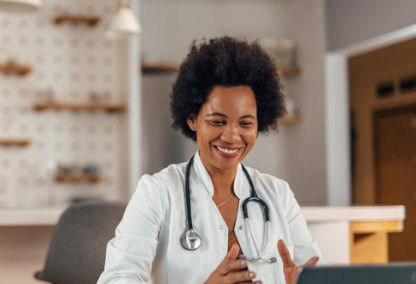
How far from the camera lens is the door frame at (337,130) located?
5.50 meters

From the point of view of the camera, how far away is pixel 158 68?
560cm

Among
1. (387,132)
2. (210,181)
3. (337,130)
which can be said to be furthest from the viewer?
(387,132)

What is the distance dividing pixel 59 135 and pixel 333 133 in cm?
246

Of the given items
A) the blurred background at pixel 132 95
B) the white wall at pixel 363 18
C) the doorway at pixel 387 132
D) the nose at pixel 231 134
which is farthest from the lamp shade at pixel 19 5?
the doorway at pixel 387 132

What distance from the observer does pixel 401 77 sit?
6.95 m

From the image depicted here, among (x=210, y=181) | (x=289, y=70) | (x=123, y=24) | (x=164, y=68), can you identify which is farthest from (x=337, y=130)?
(x=210, y=181)

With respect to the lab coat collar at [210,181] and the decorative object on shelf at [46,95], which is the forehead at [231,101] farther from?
the decorative object on shelf at [46,95]

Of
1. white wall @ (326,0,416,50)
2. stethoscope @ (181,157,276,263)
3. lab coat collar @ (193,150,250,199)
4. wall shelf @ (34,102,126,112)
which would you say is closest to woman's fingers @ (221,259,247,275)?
stethoscope @ (181,157,276,263)

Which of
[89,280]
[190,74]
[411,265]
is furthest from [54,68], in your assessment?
[411,265]

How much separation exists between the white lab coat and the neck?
0.02 meters

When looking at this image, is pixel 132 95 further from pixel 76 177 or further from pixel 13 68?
pixel 13 68

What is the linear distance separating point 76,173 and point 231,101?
4.20m

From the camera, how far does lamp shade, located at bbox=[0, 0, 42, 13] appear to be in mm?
3377

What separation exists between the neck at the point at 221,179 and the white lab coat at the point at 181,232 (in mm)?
15
